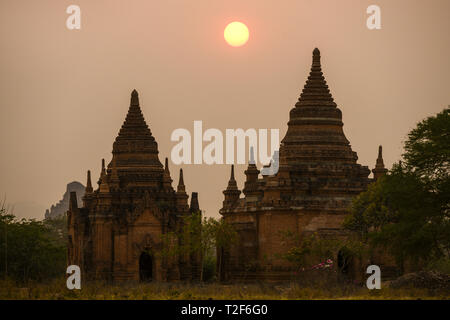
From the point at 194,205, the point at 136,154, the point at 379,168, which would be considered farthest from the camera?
the point at 194,205

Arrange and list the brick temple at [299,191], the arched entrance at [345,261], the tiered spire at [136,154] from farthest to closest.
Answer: the tiered spire at [136,154] → the brick temple at [299,191] → the arched entrance at [345,261]

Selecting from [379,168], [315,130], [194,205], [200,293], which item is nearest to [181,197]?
[194,205]

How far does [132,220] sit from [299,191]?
35.2 feet

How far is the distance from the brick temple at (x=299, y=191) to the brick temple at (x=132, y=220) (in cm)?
383

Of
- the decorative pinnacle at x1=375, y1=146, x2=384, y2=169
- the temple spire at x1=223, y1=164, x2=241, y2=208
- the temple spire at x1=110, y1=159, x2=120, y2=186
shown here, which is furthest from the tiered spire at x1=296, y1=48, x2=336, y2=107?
the temple spire at x1=110, y1=159, x2=120, y2=186

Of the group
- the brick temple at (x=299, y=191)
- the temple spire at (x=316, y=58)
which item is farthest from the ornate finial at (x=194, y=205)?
the temple spire at (x=316, y=58)

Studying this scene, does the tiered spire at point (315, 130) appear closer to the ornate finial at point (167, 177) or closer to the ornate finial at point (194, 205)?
the ornate finial at point (167, 177)

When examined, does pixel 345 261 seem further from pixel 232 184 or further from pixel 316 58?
pixel 316 58

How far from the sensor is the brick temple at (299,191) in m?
78.1

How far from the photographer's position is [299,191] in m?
79.2

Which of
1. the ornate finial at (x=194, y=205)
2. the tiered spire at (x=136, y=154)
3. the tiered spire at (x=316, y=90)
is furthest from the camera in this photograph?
the ornate finial at (x=194, y=205)

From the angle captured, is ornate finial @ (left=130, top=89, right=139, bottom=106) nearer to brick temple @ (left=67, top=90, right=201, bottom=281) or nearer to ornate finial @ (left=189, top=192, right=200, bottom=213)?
brick temple @ (left=67, top=90, right=201, bottom=281)
